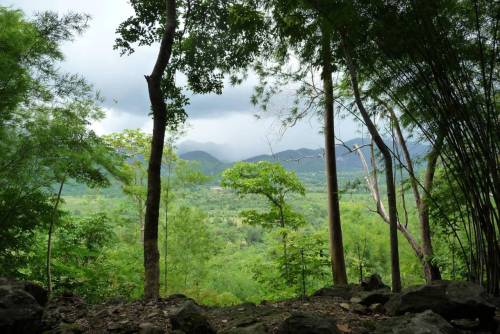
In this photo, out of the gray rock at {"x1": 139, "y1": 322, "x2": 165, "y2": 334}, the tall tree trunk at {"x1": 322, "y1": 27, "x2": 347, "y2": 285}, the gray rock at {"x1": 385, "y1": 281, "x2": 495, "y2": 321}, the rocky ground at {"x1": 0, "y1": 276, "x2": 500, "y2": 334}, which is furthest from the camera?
the tall tree trunk at {"x1": 322, "y1": 27, "x2": 347, "y2": 285}

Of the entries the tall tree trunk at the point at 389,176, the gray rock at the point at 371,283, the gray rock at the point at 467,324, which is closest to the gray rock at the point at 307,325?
the gray rock at the point at 467,324

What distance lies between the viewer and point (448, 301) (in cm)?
377

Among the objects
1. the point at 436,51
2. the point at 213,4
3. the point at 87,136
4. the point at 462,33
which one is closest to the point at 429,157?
the point at 462,33

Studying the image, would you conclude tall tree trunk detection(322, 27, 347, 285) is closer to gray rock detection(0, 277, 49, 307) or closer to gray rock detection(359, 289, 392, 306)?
gray rock detection(359, 289, 392, 306)

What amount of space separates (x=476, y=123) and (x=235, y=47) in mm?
4406

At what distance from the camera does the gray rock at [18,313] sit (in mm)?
3330

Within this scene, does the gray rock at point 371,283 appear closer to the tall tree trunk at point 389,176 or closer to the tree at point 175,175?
the tall tree trunk at point 389,176

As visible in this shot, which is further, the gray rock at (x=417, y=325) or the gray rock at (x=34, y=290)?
the gray rock at (x=34, y=290)

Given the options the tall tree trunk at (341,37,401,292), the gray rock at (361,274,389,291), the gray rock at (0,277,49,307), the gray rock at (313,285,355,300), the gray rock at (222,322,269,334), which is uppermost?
the tall tree trunk at (341,37,401,292)

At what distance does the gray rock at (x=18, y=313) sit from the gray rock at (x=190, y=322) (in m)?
1.26

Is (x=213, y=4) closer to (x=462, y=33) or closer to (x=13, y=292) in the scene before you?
(x=462, y=33)

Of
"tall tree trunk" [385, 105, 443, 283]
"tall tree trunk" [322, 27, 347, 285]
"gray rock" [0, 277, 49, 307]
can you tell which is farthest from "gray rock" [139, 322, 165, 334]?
"tall tree trunk" [385, 105, 443, 283]

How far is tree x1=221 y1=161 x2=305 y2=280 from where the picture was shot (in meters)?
13.3

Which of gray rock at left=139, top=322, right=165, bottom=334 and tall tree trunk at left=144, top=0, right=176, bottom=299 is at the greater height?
tall tree trunk at left=144, top=0, right=176, bottom=299
